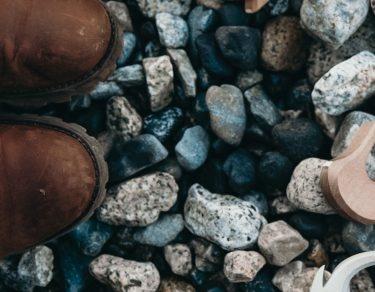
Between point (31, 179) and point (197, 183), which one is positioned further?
point (197, 183)

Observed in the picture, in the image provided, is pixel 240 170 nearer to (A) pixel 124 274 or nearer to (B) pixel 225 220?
(B) pixel 225 220

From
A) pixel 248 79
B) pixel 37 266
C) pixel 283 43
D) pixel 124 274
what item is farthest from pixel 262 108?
pixel 37 266

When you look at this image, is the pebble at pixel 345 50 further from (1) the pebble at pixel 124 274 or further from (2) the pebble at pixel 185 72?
(1) the pebble at pixel 124 274

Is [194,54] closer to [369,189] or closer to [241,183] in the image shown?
[241,183]

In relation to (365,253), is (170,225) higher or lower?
lower

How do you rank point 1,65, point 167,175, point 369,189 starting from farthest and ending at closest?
point 167,175, point 369,189, point 1,65

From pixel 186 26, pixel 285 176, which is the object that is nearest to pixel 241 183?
pixel 285 176
